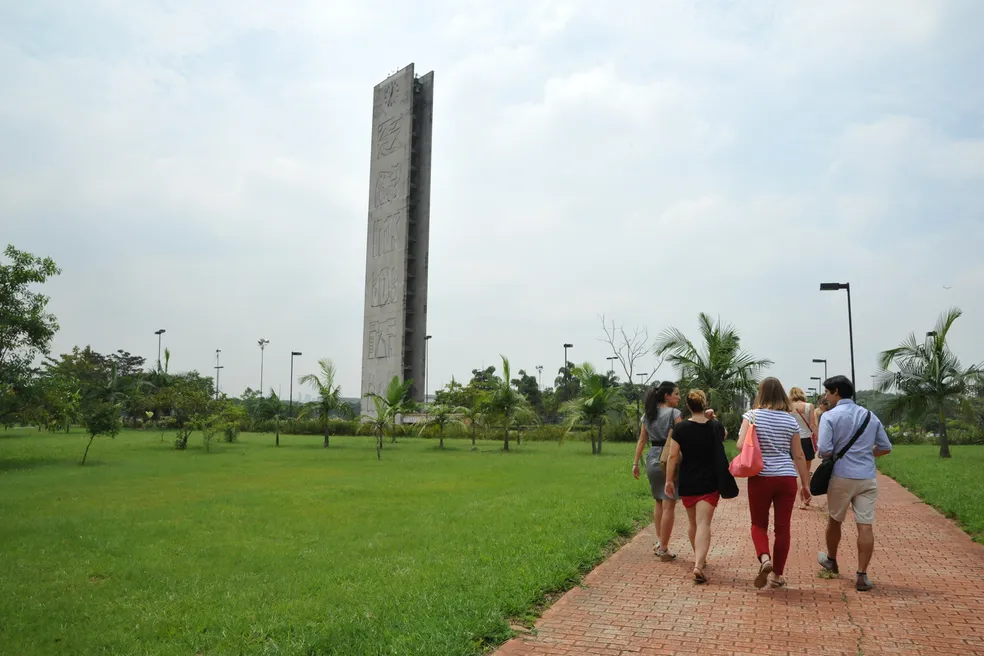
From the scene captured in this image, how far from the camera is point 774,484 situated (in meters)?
5.79

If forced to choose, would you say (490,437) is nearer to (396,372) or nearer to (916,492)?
(396,372)

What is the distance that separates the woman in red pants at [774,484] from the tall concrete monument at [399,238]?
135 ft

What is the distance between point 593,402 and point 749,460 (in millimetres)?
A: 19341

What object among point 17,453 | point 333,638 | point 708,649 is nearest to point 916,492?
point 708,649

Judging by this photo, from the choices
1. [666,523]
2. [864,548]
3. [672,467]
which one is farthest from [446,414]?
[864,548]

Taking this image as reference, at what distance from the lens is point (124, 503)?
12.2 metres

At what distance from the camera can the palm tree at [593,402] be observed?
2511 cm

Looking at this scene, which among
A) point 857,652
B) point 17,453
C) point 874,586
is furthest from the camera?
point 17,453

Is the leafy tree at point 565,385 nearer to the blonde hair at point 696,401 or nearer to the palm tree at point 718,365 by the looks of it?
the palm tree at point 718,365

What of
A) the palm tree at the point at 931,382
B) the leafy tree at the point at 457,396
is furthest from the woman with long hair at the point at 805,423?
the leafy tree at the point at 457,396

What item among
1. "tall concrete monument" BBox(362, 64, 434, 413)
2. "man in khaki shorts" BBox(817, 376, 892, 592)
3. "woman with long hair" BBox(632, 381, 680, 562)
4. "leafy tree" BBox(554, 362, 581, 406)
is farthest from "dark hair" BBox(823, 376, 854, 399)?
"leafy tree" BBox(554, 362, 581, 406)

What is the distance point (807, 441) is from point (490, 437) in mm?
28835

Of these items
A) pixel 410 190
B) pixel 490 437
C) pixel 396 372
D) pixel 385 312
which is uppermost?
pixel 410 190

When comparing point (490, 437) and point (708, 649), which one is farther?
point (490, 437)
